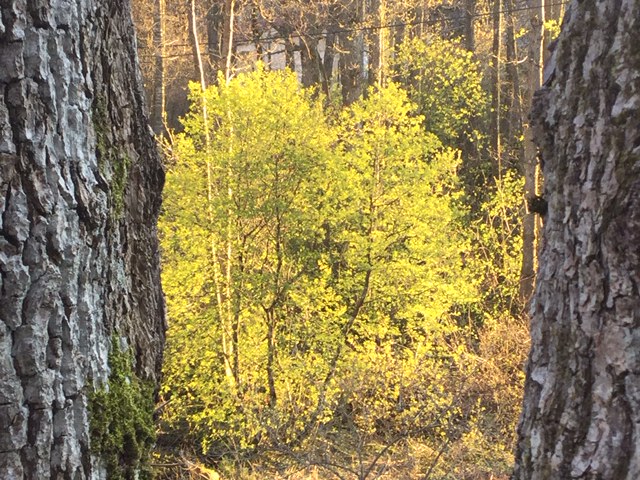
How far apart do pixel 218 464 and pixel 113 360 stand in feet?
28.0

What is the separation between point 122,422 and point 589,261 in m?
0.99

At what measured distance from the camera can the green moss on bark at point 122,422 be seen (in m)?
1.22

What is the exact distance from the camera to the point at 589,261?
47.0 inches

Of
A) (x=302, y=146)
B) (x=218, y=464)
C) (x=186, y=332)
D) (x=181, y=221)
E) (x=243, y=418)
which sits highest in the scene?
(x=302, y=146)

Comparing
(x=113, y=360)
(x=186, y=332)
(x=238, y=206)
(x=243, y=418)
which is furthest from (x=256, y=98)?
(x=113, y=360)

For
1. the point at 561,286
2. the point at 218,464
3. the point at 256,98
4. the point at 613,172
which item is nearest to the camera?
the point at 613,172

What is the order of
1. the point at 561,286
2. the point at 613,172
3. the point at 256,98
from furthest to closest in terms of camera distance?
the point at 256,98, the point at 561,286, the point at 613,172

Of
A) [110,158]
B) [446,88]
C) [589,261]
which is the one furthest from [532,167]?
[110,158]

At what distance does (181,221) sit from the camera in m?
8.72

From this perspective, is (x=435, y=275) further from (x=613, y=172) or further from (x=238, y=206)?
(x=613, y=172)

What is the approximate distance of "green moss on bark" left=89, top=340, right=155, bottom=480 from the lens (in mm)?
1223

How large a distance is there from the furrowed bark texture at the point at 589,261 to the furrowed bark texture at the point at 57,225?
91 cm

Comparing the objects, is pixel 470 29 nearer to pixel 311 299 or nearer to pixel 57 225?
pixel 311 299

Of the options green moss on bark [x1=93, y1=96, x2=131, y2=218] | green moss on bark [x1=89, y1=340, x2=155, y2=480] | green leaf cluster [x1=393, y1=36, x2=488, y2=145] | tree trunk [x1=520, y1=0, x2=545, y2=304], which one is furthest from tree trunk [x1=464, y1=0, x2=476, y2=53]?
green moss on bark [x1=89, y1=340, x2=155, y2=480]
